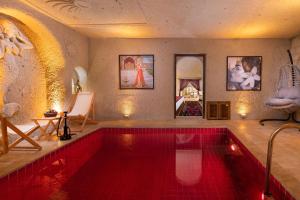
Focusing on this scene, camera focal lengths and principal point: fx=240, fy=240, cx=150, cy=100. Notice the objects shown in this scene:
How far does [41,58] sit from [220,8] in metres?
4.49

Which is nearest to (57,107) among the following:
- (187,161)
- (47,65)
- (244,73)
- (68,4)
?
(47,65)

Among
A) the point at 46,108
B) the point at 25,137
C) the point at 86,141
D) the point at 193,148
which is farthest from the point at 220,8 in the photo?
the point at 46,108

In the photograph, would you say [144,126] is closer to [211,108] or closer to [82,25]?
[211,108]

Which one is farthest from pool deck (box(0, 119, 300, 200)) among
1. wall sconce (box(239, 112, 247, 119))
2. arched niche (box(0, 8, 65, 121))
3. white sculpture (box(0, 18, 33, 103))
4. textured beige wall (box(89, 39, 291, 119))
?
textured beige wall (box(89, 39, 291, 119))

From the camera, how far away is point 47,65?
629cm

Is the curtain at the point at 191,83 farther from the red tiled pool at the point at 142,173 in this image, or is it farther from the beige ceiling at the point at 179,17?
the red tiled pool at the point at 142,173

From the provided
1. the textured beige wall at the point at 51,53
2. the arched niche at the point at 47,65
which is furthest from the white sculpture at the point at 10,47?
the arched niche at the point at 47,65

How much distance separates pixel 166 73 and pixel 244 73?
2555mm

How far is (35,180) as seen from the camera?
3.22 metres

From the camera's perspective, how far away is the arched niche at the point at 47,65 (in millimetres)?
5645

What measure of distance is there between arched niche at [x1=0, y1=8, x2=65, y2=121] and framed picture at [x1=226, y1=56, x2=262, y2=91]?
17.0ft

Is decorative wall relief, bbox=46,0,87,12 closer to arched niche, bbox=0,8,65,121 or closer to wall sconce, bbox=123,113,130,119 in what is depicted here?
arched niche, bbox=0,8,65,121

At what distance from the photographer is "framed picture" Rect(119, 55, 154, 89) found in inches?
312

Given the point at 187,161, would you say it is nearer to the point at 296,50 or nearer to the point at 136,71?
the point at 136,71
